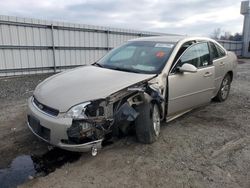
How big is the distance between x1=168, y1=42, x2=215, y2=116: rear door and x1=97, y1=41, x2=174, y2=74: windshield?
0.93ft

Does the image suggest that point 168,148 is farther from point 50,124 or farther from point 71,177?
point 50,124

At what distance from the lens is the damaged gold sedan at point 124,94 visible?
3068 millimetres

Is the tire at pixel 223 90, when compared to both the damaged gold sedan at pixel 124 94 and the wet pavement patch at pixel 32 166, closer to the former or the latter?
the damaged gold sedan at pixel 124 94

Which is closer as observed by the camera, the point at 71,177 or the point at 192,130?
the point at 71,177

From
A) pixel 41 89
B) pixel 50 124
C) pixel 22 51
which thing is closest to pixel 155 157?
pixel 50 124

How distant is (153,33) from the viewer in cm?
1634

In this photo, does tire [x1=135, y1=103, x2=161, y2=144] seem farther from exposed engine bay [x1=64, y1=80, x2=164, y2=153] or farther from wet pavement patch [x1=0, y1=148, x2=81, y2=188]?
wet pavement patch [x1=0, y1=148, x2=81, y2=188]

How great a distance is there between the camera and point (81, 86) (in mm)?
3385

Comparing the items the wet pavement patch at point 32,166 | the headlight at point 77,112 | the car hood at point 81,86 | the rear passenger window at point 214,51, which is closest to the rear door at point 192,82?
the rear passenger window at point 214,51

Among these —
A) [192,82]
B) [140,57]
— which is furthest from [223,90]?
[140,57]

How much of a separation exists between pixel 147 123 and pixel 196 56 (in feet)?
6.82

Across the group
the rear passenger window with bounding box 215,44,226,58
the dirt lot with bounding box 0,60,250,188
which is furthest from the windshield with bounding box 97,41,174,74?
the rear passenger window with bounding box 215,44,226,58

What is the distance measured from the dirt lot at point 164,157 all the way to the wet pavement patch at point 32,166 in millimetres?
55

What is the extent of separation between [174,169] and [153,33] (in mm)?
14188
